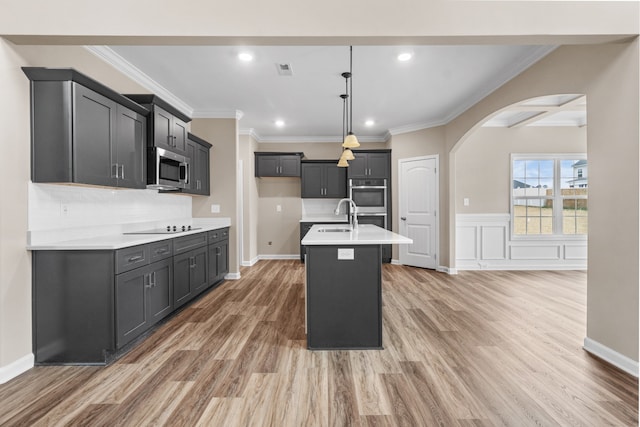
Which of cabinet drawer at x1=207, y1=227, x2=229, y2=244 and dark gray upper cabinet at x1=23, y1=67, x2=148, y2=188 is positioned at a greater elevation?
dark gray upper cabinet at x1=23, y1=67, x2=148, y2=188

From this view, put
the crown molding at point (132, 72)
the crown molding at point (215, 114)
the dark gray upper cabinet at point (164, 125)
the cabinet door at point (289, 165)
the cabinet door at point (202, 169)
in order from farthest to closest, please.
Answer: the cabinet door at point (289, 165) < the crown molding at point (215, 114) < the cabinet door at point (202, 169) < the dark gray upper cabinet at point (164, 125) < the crown molding at point (132, 72)

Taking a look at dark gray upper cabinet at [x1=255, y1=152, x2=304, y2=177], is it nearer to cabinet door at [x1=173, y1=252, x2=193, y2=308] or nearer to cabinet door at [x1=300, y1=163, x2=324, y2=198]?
cabinet door at [x1=300, y1=163, x2=324, y2=198]

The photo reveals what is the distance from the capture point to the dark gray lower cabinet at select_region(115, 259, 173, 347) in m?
2.40

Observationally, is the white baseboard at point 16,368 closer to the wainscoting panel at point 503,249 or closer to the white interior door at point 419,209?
the white interior door at point 419,209

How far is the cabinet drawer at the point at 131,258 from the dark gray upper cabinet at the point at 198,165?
5.22 ft

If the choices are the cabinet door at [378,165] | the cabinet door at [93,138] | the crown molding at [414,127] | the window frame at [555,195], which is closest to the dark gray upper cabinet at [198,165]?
the cabinet door at [93,138]

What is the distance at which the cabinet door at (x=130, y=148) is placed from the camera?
2.85m

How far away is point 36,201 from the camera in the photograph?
2355mm

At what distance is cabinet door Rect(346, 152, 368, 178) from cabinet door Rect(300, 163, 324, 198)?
66cm

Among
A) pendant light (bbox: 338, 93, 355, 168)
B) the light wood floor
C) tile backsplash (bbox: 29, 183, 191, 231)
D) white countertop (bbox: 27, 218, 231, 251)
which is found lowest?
the light wood floor

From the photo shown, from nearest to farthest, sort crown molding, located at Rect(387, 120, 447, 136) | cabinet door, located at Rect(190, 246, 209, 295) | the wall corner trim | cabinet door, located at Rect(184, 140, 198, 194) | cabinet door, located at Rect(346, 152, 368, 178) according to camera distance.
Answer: cabinet door, located at Rect(190, 246, 209, 295) → cabinet door, located at Rect(184, 140, 198, 194) → the wall corner trim → crown molding, located at Rect(387, 120, 447, 136) → cabinet door, located at Rect(346, 152, 368, 178)

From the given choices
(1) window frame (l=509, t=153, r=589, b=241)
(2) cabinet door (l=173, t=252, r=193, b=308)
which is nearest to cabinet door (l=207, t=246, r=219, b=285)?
(2) cabinet door (l=173, t=252, r=193, b=308)

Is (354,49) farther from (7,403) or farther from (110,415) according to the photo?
(7,403)

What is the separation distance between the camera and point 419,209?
5953mm
